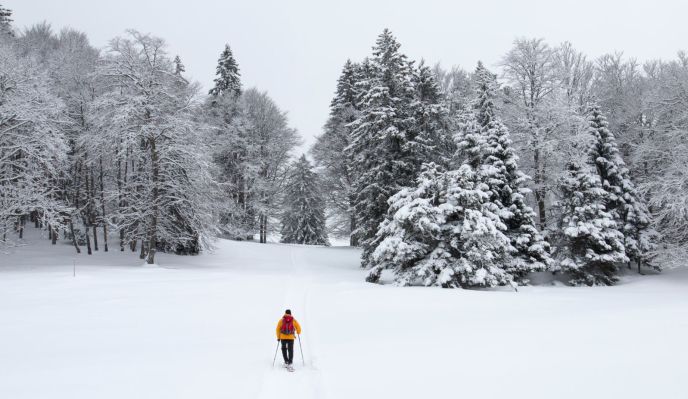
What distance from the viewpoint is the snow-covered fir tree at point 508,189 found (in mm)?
22328

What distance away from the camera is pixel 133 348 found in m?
10.1

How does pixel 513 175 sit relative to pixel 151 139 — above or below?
below

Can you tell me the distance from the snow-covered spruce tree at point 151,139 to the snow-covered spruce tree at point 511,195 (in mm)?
15426

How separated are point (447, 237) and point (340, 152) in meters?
18.4

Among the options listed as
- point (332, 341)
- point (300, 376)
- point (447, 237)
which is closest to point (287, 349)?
point (300, 376)

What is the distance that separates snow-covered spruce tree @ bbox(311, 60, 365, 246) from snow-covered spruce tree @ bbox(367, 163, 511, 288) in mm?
14843

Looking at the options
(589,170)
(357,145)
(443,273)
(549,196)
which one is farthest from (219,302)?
(549,196)

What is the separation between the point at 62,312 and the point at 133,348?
4837mm

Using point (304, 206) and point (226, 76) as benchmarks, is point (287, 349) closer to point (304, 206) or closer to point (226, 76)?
point (304, 206)

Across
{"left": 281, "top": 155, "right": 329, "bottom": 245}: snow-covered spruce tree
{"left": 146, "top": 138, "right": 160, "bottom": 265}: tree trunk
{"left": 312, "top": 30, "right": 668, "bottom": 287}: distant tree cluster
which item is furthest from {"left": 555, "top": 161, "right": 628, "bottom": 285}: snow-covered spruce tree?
{"left": 281, "top": 155, "right": 329, "bottom": 245}: snow-covered spruce tree

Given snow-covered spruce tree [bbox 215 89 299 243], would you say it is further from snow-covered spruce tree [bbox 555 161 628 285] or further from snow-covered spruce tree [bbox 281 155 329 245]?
snow-covered spruce tree [bbox 555 161 628 285]

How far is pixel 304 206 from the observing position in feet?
150

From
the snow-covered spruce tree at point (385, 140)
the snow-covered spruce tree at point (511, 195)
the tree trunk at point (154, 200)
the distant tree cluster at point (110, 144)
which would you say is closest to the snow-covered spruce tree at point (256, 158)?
the distant tree cluster at point (110, 144)

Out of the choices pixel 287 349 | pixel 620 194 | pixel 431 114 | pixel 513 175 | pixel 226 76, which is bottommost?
pixel 287 349
